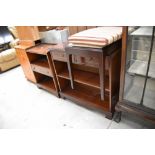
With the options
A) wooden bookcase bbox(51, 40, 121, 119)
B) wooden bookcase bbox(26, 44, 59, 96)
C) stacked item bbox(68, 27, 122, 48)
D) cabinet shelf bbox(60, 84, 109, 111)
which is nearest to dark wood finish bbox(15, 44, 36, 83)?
wooden bookcase bbox(26, 44, 59, 96)

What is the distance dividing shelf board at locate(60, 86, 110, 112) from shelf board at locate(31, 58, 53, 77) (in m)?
0.37

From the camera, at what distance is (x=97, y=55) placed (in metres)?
1.28

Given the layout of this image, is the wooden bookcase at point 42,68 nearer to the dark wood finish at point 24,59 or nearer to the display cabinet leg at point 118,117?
the dark wood finish at point 24,59

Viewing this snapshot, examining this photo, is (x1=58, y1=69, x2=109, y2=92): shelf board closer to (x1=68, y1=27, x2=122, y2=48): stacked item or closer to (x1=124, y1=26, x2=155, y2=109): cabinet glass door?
(x1=124, y1=26, x2=155, y2=109): cabinet glass door

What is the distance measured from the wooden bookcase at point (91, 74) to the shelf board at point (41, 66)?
213 millimetres

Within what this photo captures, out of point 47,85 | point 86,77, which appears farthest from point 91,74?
point 47,85

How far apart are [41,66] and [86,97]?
2.77 ft

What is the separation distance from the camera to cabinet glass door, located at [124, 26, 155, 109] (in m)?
1.12

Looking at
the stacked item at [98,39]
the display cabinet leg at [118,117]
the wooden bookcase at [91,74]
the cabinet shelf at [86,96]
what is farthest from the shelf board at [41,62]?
the display cabinet leg at [118,117]

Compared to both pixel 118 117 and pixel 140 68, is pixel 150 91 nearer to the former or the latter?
pixel 140 68

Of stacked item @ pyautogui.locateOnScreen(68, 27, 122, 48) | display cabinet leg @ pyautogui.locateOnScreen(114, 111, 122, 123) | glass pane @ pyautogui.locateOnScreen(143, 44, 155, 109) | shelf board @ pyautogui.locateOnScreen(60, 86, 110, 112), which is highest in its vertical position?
stacked item @ pyautogui.locateOnScreen(68, 27, 122, 48)

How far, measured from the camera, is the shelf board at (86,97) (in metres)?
1.72
